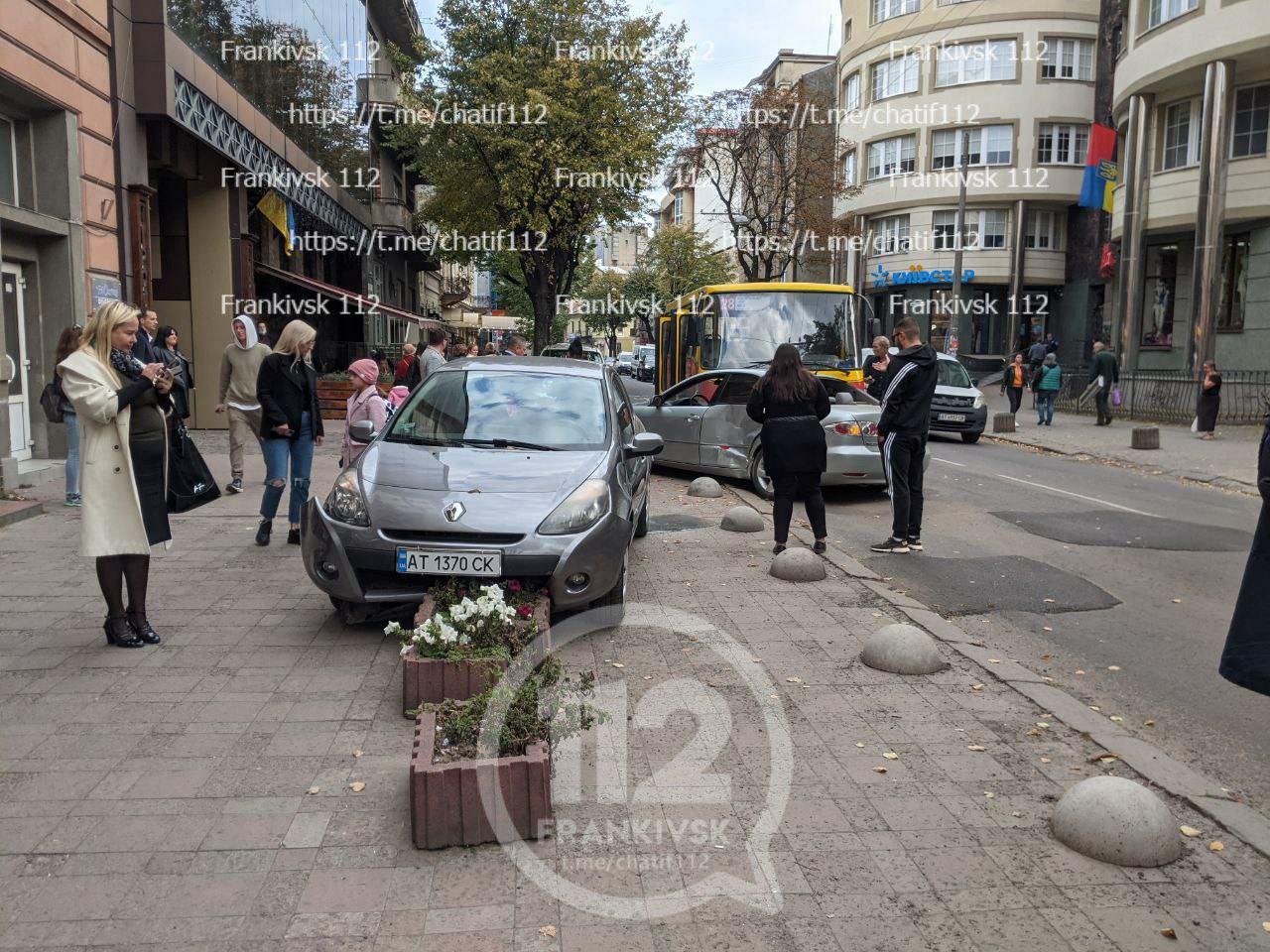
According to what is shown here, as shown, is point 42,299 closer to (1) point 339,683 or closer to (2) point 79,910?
(1) point 339,683

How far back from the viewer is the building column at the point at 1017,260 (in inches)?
1704

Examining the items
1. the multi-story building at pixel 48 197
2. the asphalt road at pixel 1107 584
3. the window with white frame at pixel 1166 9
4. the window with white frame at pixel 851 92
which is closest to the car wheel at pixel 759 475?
the asphalt road at pixel 1107 584

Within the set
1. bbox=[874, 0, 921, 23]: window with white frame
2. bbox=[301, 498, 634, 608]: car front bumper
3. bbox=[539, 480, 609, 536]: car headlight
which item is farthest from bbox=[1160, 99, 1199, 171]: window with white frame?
bbox=[301, 498, 634, 608]: car front bumper

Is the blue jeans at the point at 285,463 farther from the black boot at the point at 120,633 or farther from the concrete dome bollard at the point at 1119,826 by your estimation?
the concrete dome bollard at the point at 1119,826

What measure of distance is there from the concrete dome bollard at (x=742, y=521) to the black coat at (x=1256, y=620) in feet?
22.4

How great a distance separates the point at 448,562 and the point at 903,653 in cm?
249

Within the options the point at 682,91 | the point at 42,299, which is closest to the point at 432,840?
the point at 42,299

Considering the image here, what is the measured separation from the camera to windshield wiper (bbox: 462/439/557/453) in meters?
6.74

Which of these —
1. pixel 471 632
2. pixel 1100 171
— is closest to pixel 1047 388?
pixel 1100 171

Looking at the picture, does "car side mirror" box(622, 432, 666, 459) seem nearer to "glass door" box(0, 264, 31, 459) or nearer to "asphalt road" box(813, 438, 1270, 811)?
"asphalt road" box(813, 438, 1270, 811)

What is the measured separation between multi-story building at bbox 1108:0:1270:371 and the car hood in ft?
80.5

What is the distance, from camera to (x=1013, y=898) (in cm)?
325

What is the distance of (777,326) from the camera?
16.7 metres

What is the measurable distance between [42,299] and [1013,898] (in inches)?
520
